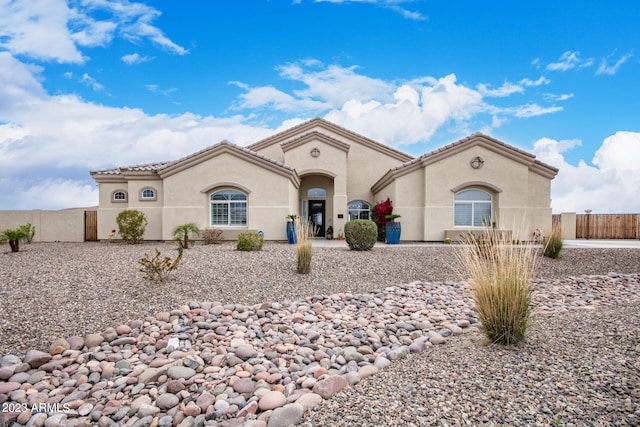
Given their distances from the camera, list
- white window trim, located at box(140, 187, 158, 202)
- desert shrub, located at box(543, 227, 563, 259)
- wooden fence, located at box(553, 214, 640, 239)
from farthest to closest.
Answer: wooden fence, located at box(553, 214, 640, 239) < white window trim, located at box(140, 187, 158, 202) < desert shrub, located at box(543, 227, 563, 259)

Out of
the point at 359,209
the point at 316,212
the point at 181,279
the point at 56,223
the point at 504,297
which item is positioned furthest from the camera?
the point at 359,209

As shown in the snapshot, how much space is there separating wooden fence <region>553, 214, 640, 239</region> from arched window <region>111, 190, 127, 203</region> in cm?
2526

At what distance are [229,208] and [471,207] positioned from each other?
36.7 feet

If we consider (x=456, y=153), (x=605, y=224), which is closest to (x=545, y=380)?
(x=456, y=153)

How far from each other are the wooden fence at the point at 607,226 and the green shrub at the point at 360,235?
54.4 ft

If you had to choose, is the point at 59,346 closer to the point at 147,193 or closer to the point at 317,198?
the point at 147,193

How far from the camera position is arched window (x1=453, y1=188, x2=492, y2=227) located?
56.7 ft

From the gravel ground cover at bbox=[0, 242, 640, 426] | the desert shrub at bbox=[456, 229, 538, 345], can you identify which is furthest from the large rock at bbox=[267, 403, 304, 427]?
the desert shrub at bbox=[456, 229, 538, 345]

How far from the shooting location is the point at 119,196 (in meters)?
18.0

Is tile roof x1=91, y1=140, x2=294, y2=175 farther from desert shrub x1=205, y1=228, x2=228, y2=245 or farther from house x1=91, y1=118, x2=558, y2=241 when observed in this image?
desert shrub x1=205, y1=228, x2=228, y2=245

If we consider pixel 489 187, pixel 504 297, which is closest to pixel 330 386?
pixel 504 297

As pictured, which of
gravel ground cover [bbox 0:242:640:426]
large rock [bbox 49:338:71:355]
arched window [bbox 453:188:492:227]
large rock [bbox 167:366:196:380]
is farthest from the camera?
arched window [bbox 453:188:492:227]

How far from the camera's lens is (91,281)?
7.71 meters

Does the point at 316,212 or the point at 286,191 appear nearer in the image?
the point at 286,191
